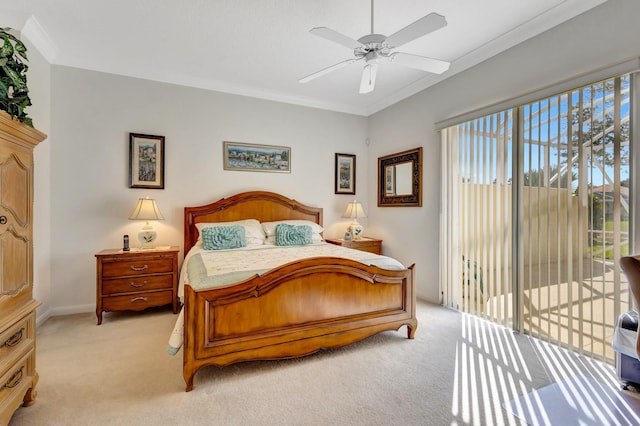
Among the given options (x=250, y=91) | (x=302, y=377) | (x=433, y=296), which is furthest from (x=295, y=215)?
(x=302, y=377)

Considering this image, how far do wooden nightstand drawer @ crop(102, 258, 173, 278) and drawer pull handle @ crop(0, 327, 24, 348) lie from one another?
1463 millimetres

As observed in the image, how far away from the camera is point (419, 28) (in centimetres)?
185

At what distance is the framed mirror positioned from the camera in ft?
12.8

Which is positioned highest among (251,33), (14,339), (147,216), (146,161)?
(251,33)

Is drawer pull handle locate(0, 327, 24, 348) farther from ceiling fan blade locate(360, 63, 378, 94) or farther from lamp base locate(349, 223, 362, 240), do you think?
lamp base locate(349, 223, 362, 240)

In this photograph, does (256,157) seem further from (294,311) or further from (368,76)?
(294,311)

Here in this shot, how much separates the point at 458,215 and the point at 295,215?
212cm

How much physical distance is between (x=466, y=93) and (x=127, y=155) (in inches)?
152

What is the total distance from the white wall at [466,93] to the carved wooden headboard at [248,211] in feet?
4.12

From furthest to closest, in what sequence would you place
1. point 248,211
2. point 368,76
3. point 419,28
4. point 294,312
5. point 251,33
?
point 248,211 < point 251,33 < point 368,76 < point 294,312 < point 419,28

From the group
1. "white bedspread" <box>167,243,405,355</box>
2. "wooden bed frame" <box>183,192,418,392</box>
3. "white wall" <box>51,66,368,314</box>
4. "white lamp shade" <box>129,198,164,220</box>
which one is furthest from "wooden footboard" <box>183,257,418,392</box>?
"white wall" <box>51,66,368,314</box>

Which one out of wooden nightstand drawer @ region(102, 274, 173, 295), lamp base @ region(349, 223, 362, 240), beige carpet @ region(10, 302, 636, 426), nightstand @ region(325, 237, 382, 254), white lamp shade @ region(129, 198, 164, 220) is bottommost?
beige carpet @ region(10, 302, 636, 426)

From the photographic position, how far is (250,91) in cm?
408

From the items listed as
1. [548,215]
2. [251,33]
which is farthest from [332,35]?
[548,215]
